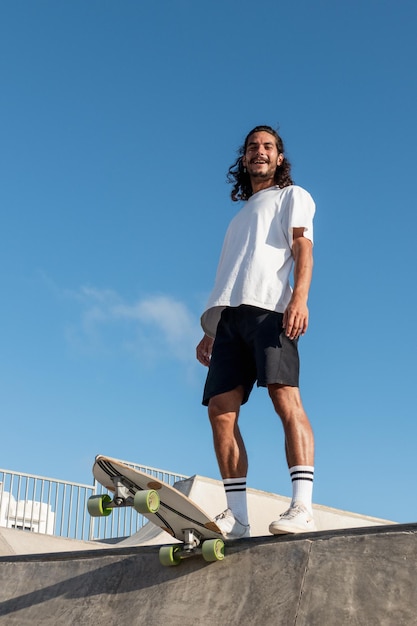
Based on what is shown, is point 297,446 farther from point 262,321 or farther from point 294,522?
point 262,321

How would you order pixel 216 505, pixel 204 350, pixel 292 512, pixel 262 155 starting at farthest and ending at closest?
pixel 216 505
pixel 204 350
pixel 262 155
pixel 292 512

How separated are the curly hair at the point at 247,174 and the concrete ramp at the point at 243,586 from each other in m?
2.32

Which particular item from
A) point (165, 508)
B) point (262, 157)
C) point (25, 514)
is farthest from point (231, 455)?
point (25, 514)

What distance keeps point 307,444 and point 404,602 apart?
1.08 meters

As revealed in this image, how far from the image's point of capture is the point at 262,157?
4.62m

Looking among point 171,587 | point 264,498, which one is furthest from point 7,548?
point 171,587

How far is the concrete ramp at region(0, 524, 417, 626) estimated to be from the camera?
3.00m

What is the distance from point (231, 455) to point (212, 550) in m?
0.69

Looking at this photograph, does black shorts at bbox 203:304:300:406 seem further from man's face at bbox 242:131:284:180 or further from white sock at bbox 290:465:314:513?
man's face at bbox 242:131:284:180

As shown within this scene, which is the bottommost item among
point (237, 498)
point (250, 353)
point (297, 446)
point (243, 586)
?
point (243, 586)

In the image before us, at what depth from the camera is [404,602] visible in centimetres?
290

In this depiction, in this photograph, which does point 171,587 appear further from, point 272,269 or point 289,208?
point 289,208

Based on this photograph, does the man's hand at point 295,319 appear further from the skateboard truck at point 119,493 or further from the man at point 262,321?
the skateboard truck at point 119,493

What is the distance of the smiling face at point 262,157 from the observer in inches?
182
